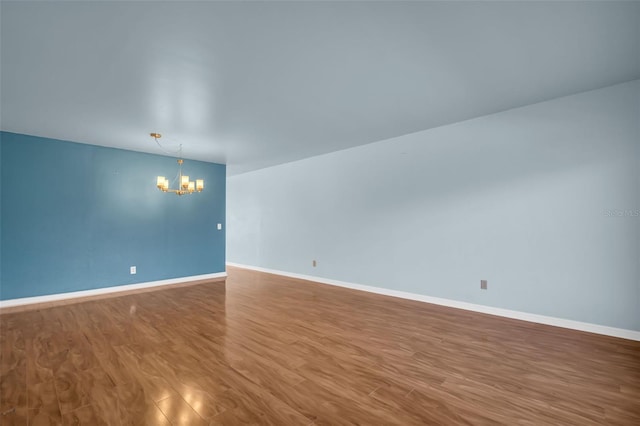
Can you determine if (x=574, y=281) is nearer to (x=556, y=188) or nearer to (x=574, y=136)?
(x=556, y=188)

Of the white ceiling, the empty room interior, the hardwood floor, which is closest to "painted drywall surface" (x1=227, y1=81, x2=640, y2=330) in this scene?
the empty room interior

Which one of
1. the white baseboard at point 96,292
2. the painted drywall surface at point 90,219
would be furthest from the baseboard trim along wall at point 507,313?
the painted drywall surface at point 90,219

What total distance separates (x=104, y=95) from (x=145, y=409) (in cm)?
290

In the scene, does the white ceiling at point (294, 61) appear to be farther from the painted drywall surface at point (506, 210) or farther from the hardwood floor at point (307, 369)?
the hardwood floor at point (307, 369)

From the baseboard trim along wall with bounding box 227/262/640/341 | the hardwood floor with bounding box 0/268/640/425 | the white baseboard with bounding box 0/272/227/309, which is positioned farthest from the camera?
the white baseboard with bounding box 0/272/227/309

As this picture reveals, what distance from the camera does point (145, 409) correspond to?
177cm

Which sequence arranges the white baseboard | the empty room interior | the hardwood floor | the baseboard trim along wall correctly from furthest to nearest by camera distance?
1. the white baseboard
2. the baseboard trim along wall
3. the empty room interior
4. the hardwood floor

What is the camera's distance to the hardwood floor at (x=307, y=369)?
1748 mm

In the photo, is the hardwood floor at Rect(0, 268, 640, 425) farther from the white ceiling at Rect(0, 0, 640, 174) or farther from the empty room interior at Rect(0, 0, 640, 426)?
the white ceiling at Rect(0, 0, 640, 174)

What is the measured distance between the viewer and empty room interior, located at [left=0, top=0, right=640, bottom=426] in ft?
6.09

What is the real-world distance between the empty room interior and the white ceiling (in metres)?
0.02

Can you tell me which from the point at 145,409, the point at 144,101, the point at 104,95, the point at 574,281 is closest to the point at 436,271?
the point at 574,281

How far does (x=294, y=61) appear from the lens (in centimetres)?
235

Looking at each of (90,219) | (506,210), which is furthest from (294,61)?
(90,219)
